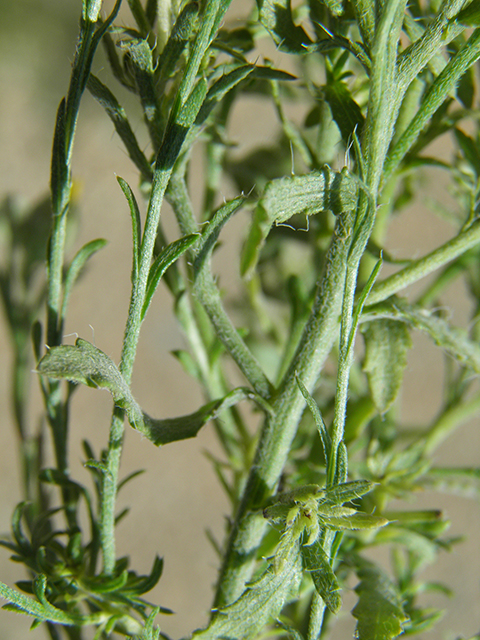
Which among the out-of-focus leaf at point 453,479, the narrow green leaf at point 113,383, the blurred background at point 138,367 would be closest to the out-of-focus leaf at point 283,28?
the narrow green leaf at point 113,383

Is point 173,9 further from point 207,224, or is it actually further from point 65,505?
point 65,505

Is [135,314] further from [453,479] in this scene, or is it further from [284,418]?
[453,479]

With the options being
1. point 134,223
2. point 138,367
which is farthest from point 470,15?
point 138,367

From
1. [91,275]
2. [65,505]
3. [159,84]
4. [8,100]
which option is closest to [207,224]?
[159,84]

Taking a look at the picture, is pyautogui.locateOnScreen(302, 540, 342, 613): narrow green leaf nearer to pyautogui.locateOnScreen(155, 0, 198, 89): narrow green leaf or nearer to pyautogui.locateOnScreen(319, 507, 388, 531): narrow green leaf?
pyautogui.locateOnScreen(319, 507, 388, 531): narrow green leaf

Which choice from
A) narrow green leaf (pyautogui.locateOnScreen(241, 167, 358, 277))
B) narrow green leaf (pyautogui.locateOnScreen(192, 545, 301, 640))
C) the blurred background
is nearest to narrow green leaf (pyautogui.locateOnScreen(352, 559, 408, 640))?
narrow green leaf (pyautogui.locateOnScreen(192, 545, 301, 640))
